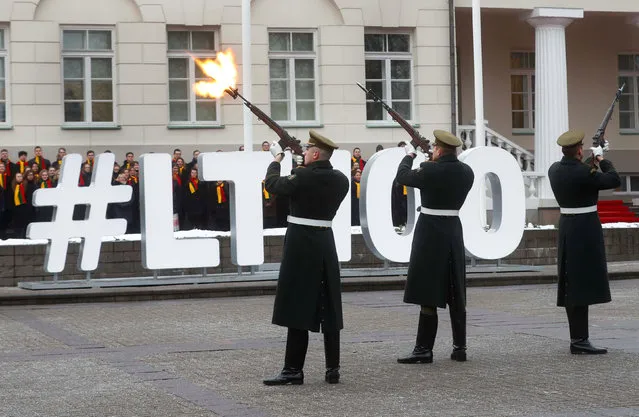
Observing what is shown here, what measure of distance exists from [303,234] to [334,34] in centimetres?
2209

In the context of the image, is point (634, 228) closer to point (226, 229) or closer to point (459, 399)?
point (226, 229)

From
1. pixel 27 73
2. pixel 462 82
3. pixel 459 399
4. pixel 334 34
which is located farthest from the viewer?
pixel 462 82

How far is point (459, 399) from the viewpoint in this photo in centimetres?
1077

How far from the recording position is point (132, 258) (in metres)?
23.6

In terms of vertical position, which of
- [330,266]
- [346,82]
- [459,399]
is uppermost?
[346,82]

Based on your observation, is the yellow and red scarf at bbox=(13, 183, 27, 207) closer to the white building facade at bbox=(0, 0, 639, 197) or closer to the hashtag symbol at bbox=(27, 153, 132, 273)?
the white building facade at bbox=(0, 0, 639, 197)

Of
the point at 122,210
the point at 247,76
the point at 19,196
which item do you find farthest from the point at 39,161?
the point at 247,76

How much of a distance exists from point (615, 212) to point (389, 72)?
591 centimetres

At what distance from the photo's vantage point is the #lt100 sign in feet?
71.7

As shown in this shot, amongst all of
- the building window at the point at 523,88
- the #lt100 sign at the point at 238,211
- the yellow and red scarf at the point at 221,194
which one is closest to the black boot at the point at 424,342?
the #lt100 sign at the point at 238,211

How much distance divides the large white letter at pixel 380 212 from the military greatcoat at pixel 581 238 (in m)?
9.27

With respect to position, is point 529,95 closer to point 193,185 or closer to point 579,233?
point 193,185

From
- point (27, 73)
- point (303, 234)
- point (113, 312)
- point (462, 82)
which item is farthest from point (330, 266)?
point (462, 82)

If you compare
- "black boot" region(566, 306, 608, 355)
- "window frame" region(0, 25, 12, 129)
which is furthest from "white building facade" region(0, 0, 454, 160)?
"black boot" region(566, 306, 608, 355)
